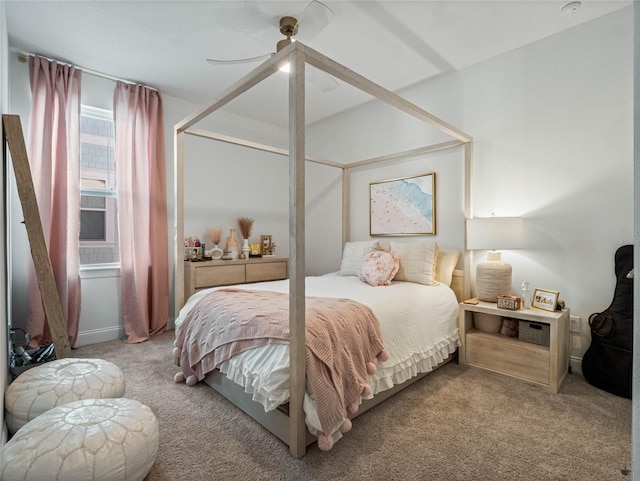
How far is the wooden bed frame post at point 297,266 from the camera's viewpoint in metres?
1.51

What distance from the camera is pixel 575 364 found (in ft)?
8.13

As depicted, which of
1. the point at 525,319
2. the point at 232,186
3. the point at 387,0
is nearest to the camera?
the point at 387,0

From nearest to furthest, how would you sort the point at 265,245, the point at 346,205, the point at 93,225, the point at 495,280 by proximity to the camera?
the point at 495,280 → the point at 93,225 → the point at 346,205 → the point at 265,245

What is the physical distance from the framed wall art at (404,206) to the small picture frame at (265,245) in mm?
1382

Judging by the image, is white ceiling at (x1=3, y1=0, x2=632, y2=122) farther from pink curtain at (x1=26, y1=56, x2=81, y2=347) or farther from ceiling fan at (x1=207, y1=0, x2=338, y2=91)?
pink curtain at (x1=26, y1=56, x2=81, y2=347)

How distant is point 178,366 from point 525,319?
268 cm

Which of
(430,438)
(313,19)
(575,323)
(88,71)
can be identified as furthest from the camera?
(88,71)

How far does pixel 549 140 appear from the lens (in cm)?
260

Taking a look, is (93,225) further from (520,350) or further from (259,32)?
(520,350)

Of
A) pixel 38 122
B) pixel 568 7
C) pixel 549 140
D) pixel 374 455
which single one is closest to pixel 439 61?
pixel 568 7

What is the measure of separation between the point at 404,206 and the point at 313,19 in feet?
6.84

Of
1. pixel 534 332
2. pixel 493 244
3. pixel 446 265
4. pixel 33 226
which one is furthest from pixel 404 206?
pixel 33 226

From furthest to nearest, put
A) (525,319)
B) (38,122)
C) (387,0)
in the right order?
1. (38,122)
2. (525,319)
3. (387,0)

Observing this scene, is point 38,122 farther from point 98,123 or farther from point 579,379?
point 579,379
